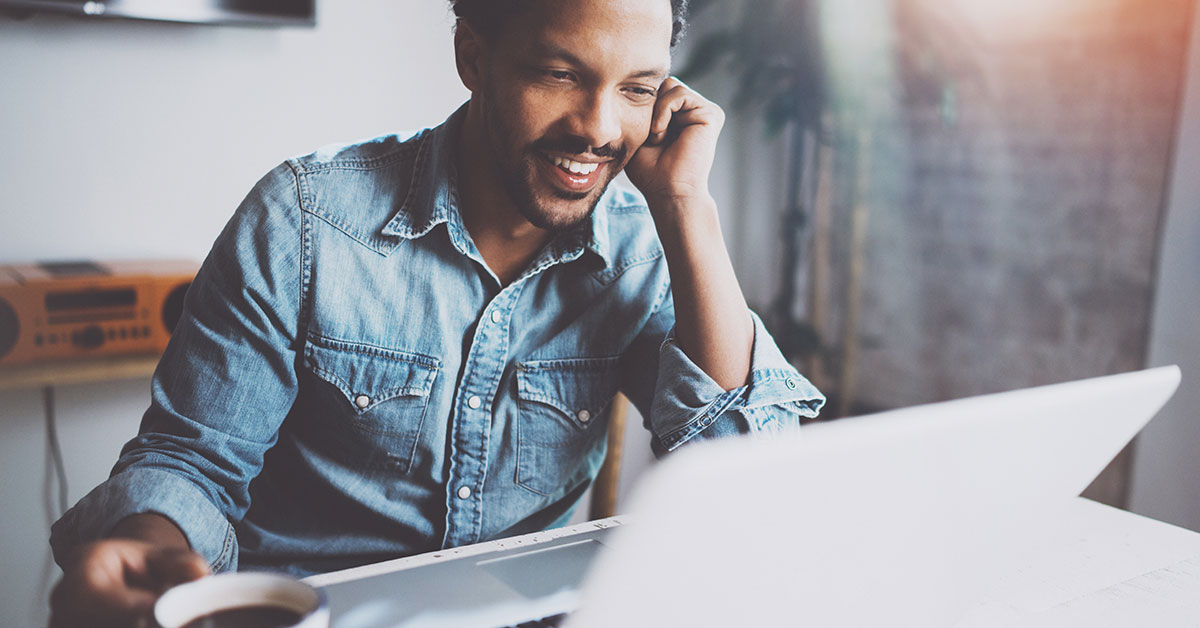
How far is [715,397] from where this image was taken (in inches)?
40.0

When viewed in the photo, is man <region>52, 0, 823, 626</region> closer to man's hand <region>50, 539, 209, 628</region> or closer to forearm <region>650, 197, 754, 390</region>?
forearm <region>650, 197, 754, 390</region>

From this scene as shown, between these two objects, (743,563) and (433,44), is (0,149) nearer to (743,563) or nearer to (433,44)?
(433,44)

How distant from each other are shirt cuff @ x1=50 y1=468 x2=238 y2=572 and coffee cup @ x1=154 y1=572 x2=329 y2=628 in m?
0.31

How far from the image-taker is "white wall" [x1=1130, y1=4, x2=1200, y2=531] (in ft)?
6.18

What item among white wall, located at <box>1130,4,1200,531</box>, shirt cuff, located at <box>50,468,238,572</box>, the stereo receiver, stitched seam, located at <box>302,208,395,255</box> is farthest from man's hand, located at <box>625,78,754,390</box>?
white wall, located at <box>1130,4,1200,531</box>

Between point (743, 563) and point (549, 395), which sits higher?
point (743, 563)

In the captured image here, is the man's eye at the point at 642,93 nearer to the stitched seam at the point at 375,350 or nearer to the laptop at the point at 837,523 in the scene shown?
the stitched seam at the point at 375,350

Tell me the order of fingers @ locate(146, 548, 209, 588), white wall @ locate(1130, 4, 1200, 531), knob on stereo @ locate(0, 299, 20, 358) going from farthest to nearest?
1. white wall @ locate(1130, 4, 1200, 531)
2. knob on stereo @ locate(0, 299, 20, 358)
3. fingers @ locate(146, 548, 209, 588)

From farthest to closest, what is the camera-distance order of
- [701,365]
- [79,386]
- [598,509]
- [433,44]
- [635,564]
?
[433,44]
[79,386]
[598,509]
[701,365]
[635,564]

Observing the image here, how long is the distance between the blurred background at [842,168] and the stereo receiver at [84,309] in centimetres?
22

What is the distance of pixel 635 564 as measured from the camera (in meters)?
0.40

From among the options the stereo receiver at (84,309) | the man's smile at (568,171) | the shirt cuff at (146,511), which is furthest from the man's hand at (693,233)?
the stereo receiver at (84,309)

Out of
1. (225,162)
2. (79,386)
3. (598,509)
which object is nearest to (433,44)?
(225,162)

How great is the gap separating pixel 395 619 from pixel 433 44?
1657 millimetres
